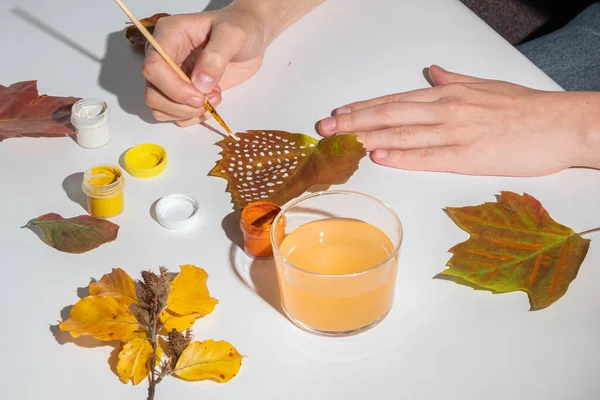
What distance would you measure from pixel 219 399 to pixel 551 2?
7.14 ft

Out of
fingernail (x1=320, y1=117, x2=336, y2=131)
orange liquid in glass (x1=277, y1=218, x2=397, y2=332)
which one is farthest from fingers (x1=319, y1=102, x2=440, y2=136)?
orange liquid in glass (x1=277, y1=218, x2=397, y2=332)

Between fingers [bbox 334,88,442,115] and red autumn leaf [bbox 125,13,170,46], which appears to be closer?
fingers [bbox 334,88,442,115]

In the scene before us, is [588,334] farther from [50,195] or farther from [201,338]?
[50,195]

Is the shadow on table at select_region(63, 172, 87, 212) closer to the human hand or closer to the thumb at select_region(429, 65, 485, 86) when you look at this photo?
the human hand

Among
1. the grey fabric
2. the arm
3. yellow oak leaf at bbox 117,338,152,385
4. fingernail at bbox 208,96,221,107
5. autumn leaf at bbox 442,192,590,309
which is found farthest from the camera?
the grey fabric

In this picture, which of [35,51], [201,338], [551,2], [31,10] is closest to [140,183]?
[201,338]

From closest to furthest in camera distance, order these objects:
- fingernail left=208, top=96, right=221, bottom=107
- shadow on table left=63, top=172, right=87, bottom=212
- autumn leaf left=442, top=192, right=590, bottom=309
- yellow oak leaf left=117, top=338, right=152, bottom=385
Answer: yellow oak leaf left=117, top=338, right=152, bottom=385
autumn leaf left=442, top=192, right=590, bottom=309
shadow on table left=63, top=172, right=87, bottom=212
fingernail left=208, top=96, right=221, bottom=107


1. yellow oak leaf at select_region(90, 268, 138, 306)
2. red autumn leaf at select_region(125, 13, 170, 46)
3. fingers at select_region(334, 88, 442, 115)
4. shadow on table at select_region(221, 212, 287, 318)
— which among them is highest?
red autumn leaf at select_region(125, 13, 170, 46)

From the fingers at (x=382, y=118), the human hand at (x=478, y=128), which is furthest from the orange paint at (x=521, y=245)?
the fingers at (x=382, y=118)

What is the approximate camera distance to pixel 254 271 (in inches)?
37.7

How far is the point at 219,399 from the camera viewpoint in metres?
0.81

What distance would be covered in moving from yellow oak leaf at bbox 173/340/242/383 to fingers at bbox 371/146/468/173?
1.34 feet

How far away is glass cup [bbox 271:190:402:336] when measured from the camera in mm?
833

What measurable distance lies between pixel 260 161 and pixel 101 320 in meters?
0.37
